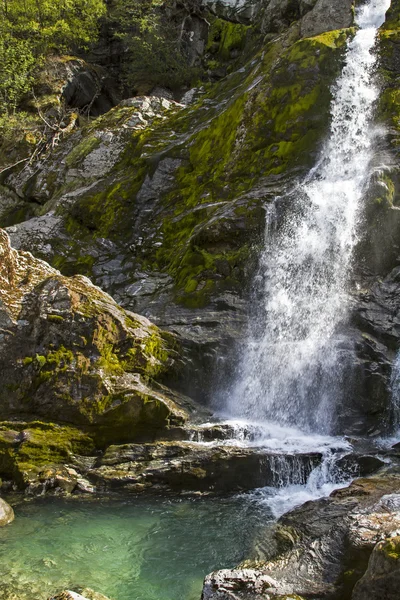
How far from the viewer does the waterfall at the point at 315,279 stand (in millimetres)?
11555

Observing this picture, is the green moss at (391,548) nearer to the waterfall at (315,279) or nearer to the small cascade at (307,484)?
the small cascade at (307,484)

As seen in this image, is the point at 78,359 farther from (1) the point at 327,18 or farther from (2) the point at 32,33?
(2) the point at 32,33

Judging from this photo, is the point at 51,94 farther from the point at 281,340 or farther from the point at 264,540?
the point at 264,540

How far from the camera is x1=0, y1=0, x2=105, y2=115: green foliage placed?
84.6 ft

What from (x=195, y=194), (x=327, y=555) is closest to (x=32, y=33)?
(x=195, y=194)

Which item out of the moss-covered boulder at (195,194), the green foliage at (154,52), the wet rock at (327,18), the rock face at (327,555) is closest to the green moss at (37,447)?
the moss-covered boulder at (195,194)

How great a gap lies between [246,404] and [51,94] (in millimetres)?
20654

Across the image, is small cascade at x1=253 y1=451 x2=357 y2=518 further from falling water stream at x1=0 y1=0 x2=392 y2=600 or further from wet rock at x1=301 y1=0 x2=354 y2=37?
wet rock at x1=301 y1=0 x2=354 y2=37

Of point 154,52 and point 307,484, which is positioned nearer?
point 307,484

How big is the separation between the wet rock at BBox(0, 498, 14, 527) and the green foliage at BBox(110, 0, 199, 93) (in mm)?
23347

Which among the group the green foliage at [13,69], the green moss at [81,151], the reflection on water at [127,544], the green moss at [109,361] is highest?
the green foliage at [13,69]

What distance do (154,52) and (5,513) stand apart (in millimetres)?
24534

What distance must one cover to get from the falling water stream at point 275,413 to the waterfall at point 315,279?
26 millimetres

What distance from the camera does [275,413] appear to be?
37.8ft
